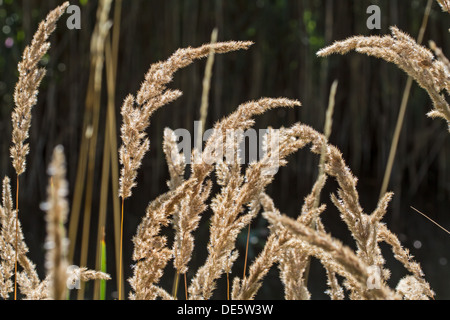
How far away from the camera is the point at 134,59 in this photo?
11.3 feet

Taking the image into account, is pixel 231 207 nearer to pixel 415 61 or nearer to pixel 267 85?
pixel 415 61

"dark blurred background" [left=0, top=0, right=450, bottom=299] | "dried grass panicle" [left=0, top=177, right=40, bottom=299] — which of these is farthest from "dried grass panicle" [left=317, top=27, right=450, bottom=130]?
"dark blurred background" [left=0, top=0, right=450, bottom=299]

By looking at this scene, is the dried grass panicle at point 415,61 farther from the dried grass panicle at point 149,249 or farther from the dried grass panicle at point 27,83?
the dried grass panicle at point 27,83

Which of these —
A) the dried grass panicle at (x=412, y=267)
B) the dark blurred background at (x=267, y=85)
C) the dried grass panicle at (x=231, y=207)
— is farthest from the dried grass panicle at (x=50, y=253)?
the dark blurred background at (x=267, y=85)

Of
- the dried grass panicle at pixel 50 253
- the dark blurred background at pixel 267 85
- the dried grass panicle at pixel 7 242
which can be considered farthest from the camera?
the dark blurred background at pixel 267 85

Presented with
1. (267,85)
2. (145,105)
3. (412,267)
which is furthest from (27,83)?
(267,85)

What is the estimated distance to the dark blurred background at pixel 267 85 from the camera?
10.8ft

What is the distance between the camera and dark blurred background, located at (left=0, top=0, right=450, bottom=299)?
10.8 ft

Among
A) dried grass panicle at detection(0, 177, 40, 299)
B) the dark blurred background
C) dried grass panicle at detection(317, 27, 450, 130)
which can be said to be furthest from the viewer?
the dark blurred background

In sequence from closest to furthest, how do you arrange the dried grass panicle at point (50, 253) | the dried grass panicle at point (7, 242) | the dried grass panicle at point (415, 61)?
the dried grass panicle at point (50, 253) < the dried grass panicle at point (415, 61) < the dried grass panicle at point (7, 242)

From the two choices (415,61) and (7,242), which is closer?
(415,61)

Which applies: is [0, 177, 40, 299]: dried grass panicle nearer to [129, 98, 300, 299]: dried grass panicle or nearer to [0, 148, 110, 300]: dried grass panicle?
[0, 148, 110, 300]: dried grass panicle

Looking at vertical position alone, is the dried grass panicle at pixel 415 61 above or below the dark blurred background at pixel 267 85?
below

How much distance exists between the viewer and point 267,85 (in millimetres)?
3562
